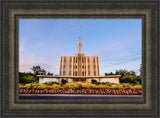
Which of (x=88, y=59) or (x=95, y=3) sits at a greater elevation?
(x=95, y=3)

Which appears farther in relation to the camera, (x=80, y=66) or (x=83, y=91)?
(x=80, y=66)

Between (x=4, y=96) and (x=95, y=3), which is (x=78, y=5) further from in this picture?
(x=4, y=96)

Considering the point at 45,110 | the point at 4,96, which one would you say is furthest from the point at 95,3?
the point at 4,96

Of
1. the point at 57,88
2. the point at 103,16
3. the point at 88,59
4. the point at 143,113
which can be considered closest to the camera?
the point at 143,113

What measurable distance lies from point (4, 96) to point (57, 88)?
338 centimetres

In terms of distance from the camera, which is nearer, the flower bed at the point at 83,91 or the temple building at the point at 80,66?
the flower bed at the point at 83,91

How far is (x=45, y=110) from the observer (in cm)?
428

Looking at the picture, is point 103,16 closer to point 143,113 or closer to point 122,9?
point 122,9

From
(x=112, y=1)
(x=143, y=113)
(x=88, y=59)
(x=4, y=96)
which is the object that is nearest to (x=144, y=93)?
(x=143, y=113)

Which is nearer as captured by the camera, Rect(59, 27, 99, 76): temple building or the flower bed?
the flower bed

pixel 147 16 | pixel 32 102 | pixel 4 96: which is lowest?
pixel 32 102

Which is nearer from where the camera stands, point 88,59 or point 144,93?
point 144,93

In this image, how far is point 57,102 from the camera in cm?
439

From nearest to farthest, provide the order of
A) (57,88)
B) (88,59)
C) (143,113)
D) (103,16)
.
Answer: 1. (143,113)
2. (103,16)
3. (57,88)
4. (88,59)
